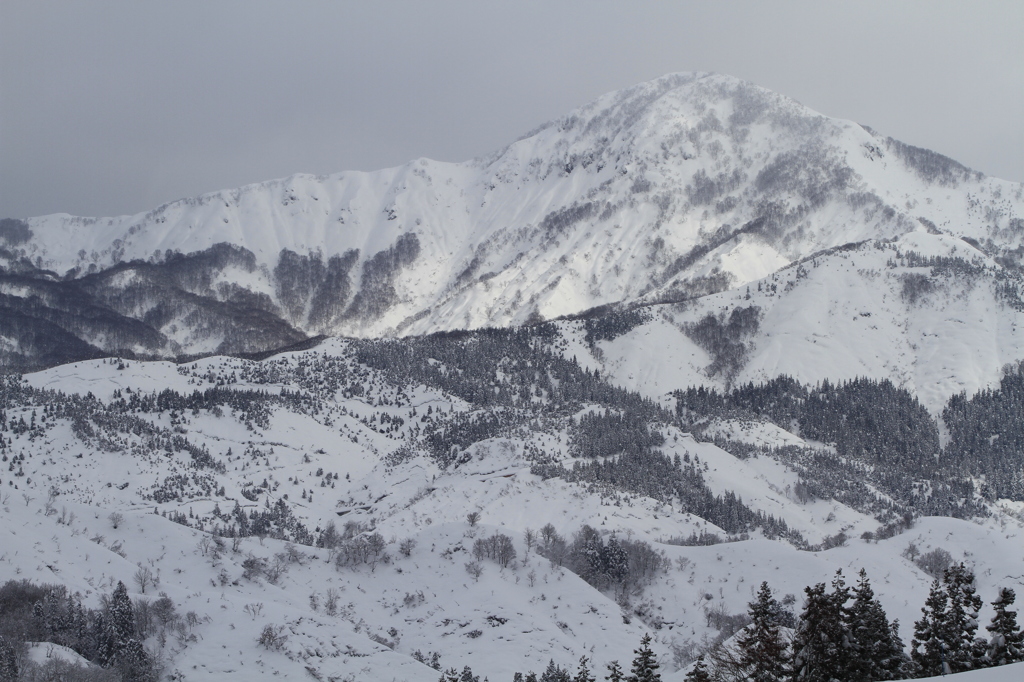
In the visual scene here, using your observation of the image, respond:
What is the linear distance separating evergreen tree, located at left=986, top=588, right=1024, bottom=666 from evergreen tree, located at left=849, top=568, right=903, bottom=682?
5.36 m

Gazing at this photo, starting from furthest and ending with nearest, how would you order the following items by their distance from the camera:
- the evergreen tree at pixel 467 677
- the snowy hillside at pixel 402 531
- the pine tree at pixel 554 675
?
the snowy hillside at pixel 402 531 → the evergreen tree at pixel 467 677 → the pine tree at pixel 554 675

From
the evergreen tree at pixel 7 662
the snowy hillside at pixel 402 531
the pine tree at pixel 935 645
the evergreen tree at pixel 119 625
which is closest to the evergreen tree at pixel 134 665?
the evergreen tree at pixel 119 625

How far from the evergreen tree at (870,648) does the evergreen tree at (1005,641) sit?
5.36m

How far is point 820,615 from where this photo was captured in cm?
4722

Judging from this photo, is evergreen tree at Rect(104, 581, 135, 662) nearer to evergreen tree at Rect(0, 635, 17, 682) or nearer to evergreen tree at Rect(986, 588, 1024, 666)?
evergreen tree at Rect(0, 635, 17, 682)

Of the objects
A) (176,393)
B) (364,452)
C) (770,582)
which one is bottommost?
(770,582)

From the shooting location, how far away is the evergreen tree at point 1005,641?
48.8 metres

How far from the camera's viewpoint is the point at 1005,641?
49.2 meters

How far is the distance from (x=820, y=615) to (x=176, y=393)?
568 feet

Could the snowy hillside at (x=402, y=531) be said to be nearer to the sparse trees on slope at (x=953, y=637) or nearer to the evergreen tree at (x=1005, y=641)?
the sparse trees on slope at (x=953, y=637)

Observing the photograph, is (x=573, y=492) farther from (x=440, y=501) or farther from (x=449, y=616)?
(x=449, y=616)

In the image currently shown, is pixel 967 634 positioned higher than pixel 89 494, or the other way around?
pixel 89 494

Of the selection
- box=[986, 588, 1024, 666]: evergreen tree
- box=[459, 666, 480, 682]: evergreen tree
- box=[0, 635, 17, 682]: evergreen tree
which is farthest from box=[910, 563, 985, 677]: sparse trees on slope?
box=[0, 635, 17, 682]: evergreen tree

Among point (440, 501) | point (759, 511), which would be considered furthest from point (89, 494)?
point (759, 511)
